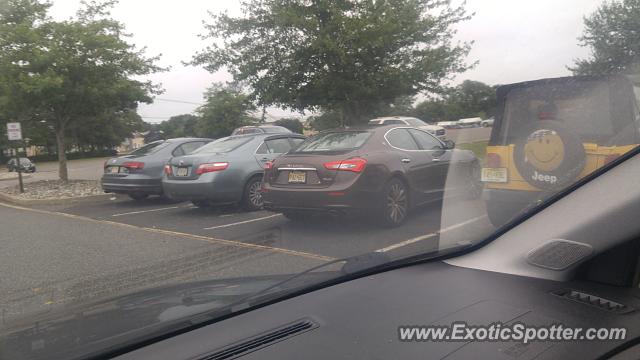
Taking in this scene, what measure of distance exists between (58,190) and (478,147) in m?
13.2

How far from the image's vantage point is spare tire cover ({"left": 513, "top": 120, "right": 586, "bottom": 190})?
2.13 metres

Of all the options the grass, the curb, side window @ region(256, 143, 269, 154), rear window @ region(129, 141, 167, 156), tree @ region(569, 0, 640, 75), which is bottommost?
the curb

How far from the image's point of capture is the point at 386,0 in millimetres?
12859

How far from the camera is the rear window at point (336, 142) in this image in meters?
6.48

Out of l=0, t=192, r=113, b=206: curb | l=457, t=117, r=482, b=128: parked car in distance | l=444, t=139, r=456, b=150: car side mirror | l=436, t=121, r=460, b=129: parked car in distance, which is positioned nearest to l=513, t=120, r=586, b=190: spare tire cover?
l=457, t=117, r=482, b=128: parked car in distance

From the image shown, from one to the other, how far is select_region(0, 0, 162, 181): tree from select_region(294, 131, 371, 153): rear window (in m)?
9.31

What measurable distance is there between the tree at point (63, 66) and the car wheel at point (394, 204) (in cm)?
1069

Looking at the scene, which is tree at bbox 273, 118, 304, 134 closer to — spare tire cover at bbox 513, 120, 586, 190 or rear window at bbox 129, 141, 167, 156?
rear window at bbox 129, 141, 167, 156

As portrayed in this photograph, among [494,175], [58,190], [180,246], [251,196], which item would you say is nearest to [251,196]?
[251,196]

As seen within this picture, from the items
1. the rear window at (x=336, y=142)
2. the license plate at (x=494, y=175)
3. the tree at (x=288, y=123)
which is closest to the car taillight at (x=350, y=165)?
the rear window at (x=336, y=142)

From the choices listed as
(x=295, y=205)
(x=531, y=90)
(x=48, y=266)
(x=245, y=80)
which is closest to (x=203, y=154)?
(x=295, y=205)

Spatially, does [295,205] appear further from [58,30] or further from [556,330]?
[58,30]

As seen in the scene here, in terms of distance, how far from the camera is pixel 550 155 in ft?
7.47

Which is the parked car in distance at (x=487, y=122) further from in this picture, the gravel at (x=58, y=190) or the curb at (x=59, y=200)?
the gravel at (x=58, y=190)
